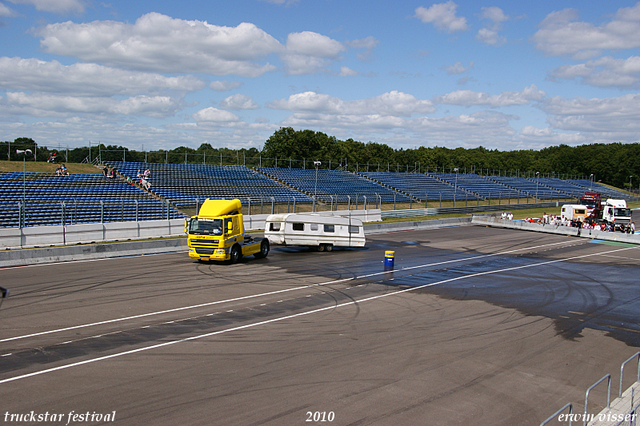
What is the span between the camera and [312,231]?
29188mm

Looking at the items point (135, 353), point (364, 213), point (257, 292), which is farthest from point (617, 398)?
point (364, 213)

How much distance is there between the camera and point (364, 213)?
48031mm

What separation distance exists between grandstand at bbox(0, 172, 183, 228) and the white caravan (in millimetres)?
9117

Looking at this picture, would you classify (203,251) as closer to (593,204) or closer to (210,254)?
(210,254)

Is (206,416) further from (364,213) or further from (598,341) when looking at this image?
(364,213)

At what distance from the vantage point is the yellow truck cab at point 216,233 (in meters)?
23.8

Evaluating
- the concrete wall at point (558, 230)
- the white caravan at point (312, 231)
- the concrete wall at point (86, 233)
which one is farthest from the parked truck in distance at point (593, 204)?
the concrete wall at point (86, 233)

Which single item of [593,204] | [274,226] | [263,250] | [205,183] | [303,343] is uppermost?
[205,183]

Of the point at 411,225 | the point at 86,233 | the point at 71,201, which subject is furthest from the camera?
the point at 411,225

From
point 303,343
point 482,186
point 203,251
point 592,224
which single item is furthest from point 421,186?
point 303,343

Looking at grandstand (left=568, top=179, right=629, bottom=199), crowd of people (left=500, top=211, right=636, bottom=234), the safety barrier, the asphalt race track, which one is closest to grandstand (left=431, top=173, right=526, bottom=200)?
crowd of people (left=500, top=211, right=636, bottom=234)

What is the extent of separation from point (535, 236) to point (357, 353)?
35843 mm

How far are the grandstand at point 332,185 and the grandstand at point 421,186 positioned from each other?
3.15m

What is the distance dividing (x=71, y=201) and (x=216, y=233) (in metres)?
16.5
